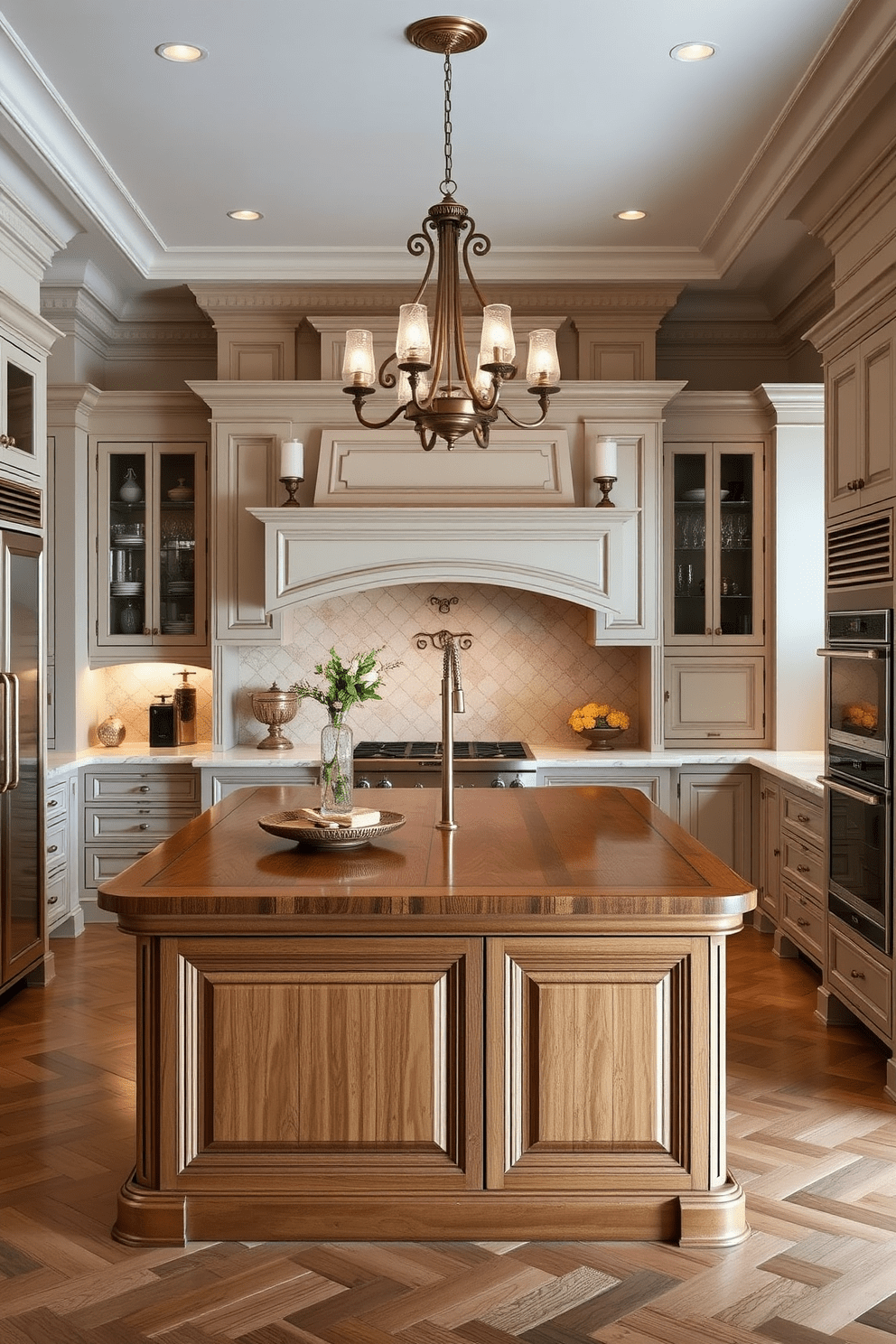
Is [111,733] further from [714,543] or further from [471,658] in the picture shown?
[714,543]

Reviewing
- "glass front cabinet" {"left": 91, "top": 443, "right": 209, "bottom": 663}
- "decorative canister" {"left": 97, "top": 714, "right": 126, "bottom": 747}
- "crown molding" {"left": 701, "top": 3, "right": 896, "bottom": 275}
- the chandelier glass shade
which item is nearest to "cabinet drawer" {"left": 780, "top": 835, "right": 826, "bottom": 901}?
the chandelier glass shade

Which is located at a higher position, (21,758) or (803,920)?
(21,758)

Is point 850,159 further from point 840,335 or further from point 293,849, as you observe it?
point 293,849

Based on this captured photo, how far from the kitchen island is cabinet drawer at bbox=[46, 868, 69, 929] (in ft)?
8.98

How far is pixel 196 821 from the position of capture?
347 centimetres

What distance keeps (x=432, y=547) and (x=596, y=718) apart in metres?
1.17

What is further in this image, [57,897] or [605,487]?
[605,487]

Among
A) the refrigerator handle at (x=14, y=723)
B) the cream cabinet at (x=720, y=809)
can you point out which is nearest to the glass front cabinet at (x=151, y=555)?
the refrigerator handle at (x=14, y=723)

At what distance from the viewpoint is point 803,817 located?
4.87 m

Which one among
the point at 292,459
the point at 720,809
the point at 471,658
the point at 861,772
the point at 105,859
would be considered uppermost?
the point at 292,459

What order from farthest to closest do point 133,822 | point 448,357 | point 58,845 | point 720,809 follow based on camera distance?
point 133,822, point 720,809, point 58,845, point 448,357

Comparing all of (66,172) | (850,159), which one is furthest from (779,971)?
(66,172)

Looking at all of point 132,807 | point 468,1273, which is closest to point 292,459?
point 132,807

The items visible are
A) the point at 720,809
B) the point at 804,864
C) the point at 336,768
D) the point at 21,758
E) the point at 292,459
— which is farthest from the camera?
the point at 720,809
